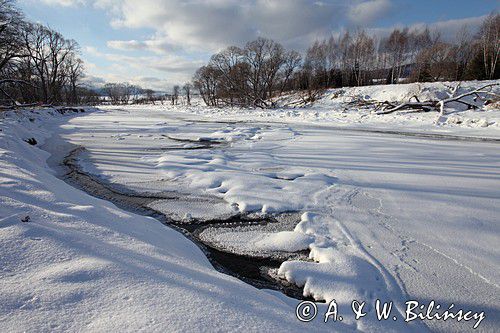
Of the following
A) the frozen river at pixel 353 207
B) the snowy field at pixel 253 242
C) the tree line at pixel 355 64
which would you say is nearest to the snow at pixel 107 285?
the snowy field at pixel 253 242

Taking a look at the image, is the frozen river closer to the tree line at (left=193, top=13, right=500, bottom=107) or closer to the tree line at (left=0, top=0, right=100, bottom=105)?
the tree line at (left=0, top=0, right=100, bottom=105)

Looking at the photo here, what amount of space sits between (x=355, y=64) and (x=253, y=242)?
38336 mm

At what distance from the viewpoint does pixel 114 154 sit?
7082mm

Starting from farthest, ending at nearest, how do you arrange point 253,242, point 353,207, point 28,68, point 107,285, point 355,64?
1. point 355,64
2. point 28,68
3. point 353,207
4. point 253,242
5. point 107,285

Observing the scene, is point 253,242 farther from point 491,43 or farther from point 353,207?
point 491,43

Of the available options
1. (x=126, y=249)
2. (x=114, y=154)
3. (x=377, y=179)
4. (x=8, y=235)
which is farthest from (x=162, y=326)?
(x=114, y=154)

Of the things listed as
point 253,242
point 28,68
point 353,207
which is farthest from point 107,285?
point 28,68

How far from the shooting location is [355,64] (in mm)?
35688

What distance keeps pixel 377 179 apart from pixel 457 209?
136 centimetres

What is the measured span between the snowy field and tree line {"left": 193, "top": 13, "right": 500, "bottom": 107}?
2239 centimetres

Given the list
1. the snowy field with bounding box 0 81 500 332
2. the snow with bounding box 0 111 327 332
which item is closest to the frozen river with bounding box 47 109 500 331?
the snowy field with bounding box 0 81 500 332

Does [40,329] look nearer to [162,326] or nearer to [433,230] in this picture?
[162,326]

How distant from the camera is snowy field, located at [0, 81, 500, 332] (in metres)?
1.48

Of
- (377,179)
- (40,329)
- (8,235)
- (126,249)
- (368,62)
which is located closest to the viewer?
(40,329)
